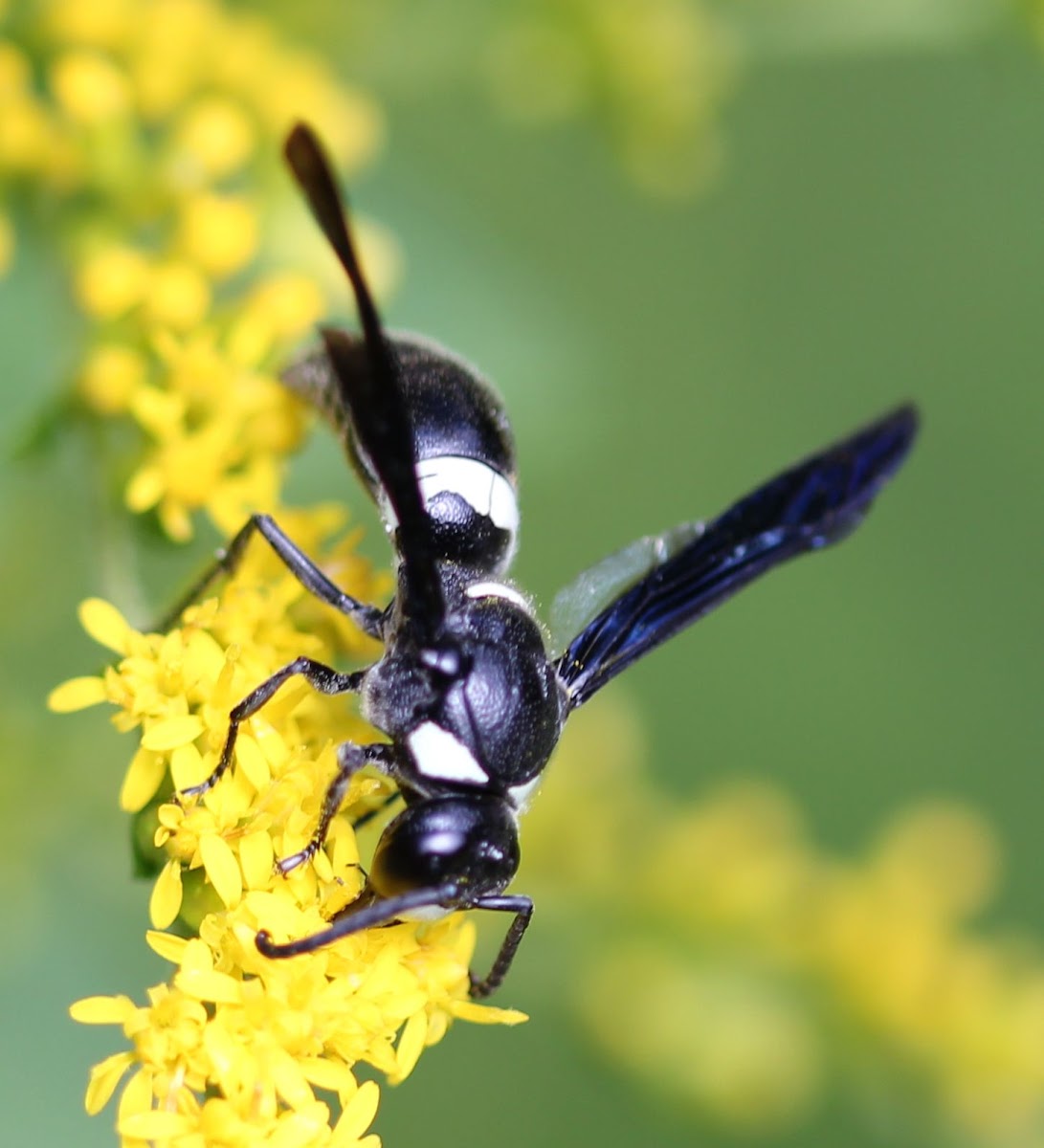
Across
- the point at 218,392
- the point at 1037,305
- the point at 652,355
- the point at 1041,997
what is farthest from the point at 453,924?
the point at 1037,305

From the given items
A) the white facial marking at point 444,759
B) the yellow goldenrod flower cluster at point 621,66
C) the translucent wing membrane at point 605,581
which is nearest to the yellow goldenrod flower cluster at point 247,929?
the white facial marking at point 444,759

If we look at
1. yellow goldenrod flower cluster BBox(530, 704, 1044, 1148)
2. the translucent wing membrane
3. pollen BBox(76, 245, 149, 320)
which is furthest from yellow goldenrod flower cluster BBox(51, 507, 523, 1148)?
yellow goldenrod flower cluster BBox(530, 704, 1044, 1148)

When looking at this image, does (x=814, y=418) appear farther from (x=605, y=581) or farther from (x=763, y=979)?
(x=605, y=581)

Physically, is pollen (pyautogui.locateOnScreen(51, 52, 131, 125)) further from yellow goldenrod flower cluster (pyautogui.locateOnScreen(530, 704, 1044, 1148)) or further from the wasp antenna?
yellow goldenrod flower cluster (pyautogui.locateOnScreen(530, 704, 1044, 1148))

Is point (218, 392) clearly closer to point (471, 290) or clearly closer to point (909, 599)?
point (471, 290)

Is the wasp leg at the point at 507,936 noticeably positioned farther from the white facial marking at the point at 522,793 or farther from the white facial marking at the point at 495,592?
the white facial marking at the point at 495,592

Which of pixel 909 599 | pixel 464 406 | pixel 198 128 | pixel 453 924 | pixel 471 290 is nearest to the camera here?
pixel 453 924
